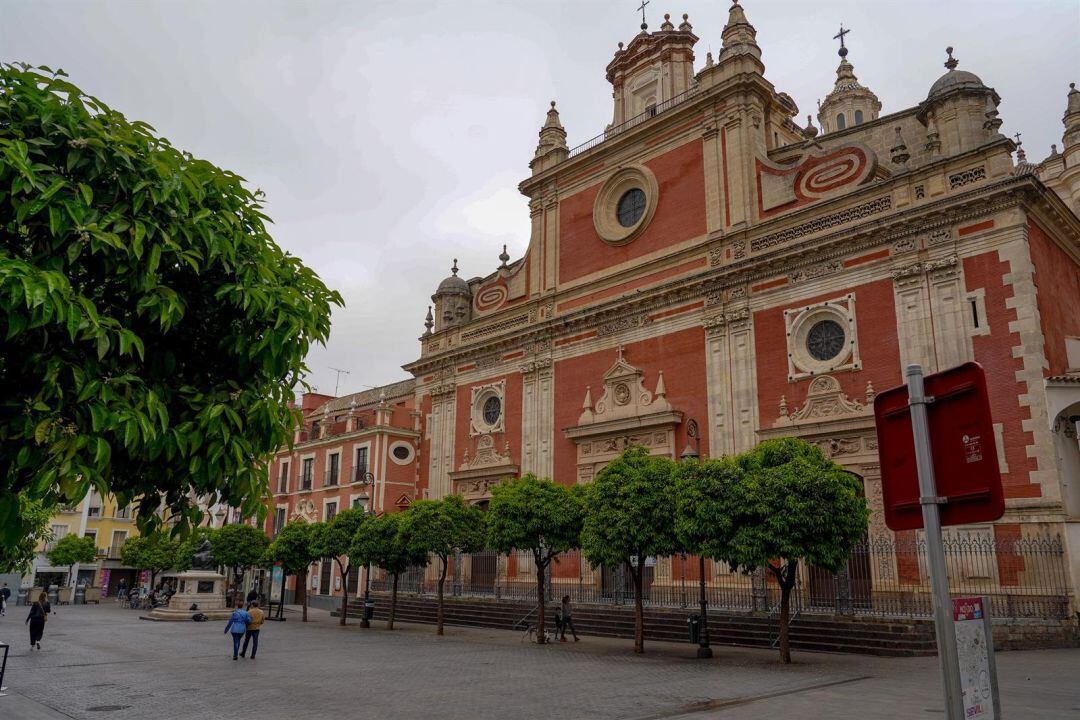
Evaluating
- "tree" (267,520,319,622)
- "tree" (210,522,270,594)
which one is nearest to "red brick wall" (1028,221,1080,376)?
"tree" (267,520,319,622)

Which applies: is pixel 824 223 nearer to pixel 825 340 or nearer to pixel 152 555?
pixel 825 340

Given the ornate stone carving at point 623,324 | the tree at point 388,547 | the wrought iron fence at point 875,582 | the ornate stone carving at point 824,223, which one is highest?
the ornate stone carving at point 824,223

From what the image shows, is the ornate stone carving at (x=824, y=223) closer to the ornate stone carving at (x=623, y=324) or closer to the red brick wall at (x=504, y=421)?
the ornate stone carving at (x=623, y=324)

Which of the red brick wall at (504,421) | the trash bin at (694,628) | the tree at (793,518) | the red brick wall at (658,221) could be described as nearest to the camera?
the tree at (793,518)

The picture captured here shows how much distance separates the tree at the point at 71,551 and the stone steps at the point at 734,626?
29.6 metres

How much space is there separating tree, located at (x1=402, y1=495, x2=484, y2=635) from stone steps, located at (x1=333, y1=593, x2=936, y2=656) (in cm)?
239

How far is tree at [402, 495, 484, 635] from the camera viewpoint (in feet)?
76.7

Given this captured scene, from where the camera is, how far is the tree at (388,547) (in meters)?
23.9

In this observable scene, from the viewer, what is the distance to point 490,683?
41.6 feet

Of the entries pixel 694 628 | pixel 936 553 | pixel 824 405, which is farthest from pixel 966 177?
pixel 936 553

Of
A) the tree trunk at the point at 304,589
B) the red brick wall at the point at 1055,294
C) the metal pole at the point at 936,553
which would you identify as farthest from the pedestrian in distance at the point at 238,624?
the red brick wall at the point at 1055,294

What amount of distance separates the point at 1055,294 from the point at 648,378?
1152 centimetres

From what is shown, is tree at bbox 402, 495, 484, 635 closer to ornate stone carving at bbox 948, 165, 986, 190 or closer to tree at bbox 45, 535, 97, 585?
ornate stone carving at bbox 948, 165, 986, 190

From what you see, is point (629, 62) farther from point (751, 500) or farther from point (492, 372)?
point (751, 500)
